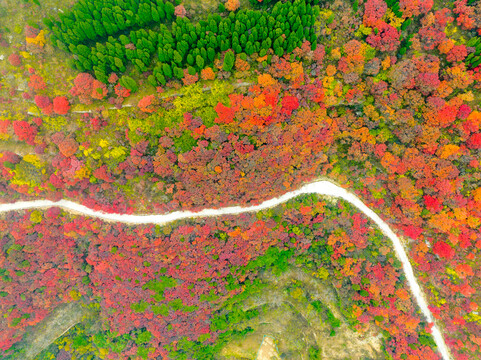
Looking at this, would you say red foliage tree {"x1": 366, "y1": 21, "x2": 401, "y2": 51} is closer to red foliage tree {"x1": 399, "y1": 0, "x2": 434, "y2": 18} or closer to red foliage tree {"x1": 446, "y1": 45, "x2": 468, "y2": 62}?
red foliage tree {"x1": 399, "y1": 0, "x2": 434, "y2": 18}

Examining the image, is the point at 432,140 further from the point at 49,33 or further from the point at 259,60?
the point at 49,33

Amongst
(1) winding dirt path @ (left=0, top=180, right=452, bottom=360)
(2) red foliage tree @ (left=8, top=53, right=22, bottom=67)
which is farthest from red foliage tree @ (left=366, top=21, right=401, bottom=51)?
(2) red foliage tree @ (left=8, top=53, right=22, bottom=67)

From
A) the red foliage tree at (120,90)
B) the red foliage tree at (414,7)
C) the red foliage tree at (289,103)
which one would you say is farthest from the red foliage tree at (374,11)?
the red foliage tree at (120,90)

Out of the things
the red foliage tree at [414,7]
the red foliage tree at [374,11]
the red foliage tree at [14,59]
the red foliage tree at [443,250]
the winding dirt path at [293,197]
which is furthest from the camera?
the winding dirt path at [293,197]

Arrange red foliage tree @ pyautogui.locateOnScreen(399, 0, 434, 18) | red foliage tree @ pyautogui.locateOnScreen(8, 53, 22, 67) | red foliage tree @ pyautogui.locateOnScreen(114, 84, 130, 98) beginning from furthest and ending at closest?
1. red foliage tree @ pyautogui.locateOnScreen(114, 84, 130, 98)
2. red foliage tree @ pyautogui.locateOnScreen(8, 53, 22, 67)
3. red foliage tree @ pyautogui.locateOnScreen(399, 0, 434, 18)

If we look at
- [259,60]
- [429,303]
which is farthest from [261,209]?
[429,303]

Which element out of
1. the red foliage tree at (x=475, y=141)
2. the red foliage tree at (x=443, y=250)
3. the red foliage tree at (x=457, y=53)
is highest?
the red foliage tree at (x=457, y=53)

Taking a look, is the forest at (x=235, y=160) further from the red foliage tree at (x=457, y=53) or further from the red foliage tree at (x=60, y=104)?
the red foliage tree at (x=457, y=53)
